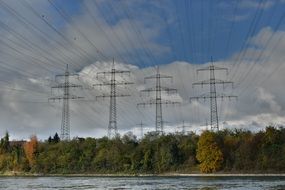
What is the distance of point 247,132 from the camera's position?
167875 mm

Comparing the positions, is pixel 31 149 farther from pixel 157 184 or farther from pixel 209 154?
pixel 157 184

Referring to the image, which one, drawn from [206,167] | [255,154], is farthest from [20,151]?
[255,154]

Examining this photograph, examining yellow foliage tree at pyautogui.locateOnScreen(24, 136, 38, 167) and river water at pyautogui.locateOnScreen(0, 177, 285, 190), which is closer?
river water at pyautogui.locateOnScreen(0, 177, 285, 190)

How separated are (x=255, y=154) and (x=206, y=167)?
1700 centimetres

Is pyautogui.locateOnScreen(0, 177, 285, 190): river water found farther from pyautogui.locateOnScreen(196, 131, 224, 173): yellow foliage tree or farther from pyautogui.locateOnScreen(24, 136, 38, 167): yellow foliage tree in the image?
pyautogui.locateOnScreen(24, 136, 38, 167): yellow foliage tree

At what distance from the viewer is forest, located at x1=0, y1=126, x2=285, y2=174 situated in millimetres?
151250

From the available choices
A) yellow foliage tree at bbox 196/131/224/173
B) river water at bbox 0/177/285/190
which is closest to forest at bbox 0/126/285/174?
yellow foliage tree at bbox 196/131/224/173

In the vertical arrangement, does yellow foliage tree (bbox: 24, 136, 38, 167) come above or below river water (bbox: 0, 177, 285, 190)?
above

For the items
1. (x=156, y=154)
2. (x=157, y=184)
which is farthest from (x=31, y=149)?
(x=157, y=184)

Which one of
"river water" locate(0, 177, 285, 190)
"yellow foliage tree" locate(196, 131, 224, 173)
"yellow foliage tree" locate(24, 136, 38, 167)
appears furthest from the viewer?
"yellow foliage tree" locate(24, 136, 38, 167)

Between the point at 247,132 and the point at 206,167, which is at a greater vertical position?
the point at 247,132

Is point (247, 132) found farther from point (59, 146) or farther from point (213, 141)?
point (59, 146)

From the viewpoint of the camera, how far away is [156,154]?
162625mm

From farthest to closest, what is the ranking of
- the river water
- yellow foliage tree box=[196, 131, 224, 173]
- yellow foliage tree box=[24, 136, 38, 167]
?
yellow foliage tree box=[24, 136, 38, 167] < yellow foliage tree box=[196, 131, 224, 173] < the river water
